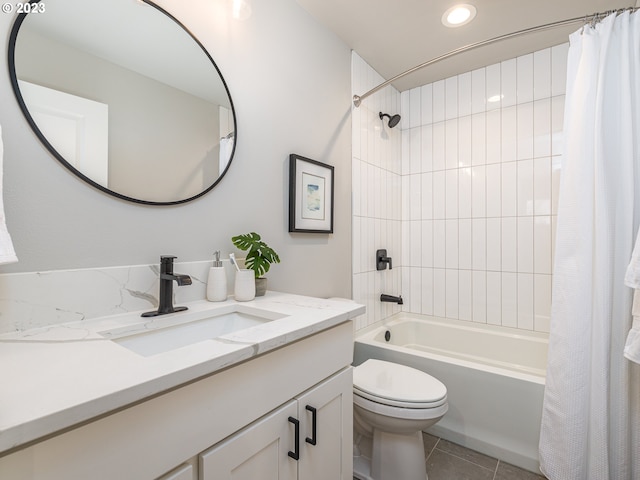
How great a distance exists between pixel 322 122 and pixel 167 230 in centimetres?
111

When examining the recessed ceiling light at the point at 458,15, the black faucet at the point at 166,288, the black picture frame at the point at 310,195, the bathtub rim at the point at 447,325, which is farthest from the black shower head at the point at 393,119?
the black faucet at the point at 166,288

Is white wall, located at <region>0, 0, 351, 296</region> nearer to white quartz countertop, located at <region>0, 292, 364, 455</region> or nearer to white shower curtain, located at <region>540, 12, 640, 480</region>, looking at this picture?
white quartz countertop, located at <region>0, 292, 364, 455</region>

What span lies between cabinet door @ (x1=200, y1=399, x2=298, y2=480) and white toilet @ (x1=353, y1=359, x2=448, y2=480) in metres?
0.59

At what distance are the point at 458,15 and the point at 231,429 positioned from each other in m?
2.19

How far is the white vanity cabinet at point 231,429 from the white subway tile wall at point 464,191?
1.13 meters

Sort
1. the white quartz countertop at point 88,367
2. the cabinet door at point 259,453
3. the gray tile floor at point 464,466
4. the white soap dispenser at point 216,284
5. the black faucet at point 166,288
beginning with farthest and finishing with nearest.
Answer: the gray tile floor at point 464,466 → the white soap dispenser at point 216,284 → the black faucet at point 166,288 → the cabinet door at point 259,453 → the white quartz countertop at point 88,367

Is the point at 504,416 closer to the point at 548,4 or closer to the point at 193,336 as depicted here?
the point at 193,336

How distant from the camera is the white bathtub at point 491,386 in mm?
1543

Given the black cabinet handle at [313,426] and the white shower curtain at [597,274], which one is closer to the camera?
the black cabinet handle at [313,426]

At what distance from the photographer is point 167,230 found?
1.10m

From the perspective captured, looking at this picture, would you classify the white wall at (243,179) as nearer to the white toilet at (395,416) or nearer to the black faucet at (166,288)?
the black faucet at (166,288)

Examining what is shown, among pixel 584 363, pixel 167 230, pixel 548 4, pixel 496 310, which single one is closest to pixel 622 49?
pixel 548 4

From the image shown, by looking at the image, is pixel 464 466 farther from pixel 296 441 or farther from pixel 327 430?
pixel 296 441

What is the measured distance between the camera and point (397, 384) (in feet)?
4.71
